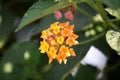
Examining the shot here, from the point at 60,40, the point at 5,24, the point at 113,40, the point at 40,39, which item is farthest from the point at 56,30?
the point at 5,24

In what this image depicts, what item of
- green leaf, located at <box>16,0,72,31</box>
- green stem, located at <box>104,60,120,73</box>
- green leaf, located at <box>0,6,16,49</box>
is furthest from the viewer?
green leaf, located at <box>0,6,16,49</box>

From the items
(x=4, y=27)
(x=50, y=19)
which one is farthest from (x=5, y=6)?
(x=50, y=19)

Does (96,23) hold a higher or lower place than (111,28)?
lower

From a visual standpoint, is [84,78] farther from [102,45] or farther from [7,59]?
[7,59]

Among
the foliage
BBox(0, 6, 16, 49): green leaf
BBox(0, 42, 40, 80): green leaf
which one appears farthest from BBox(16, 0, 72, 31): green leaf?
BBox(0, 6, 16, 49): green leaf

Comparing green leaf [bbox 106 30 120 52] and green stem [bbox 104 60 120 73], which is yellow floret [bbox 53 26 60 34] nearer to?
green leaf [bbox 106 30 120 52]

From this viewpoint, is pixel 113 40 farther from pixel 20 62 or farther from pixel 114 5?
pixel 20 62

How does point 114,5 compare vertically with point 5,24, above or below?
above
